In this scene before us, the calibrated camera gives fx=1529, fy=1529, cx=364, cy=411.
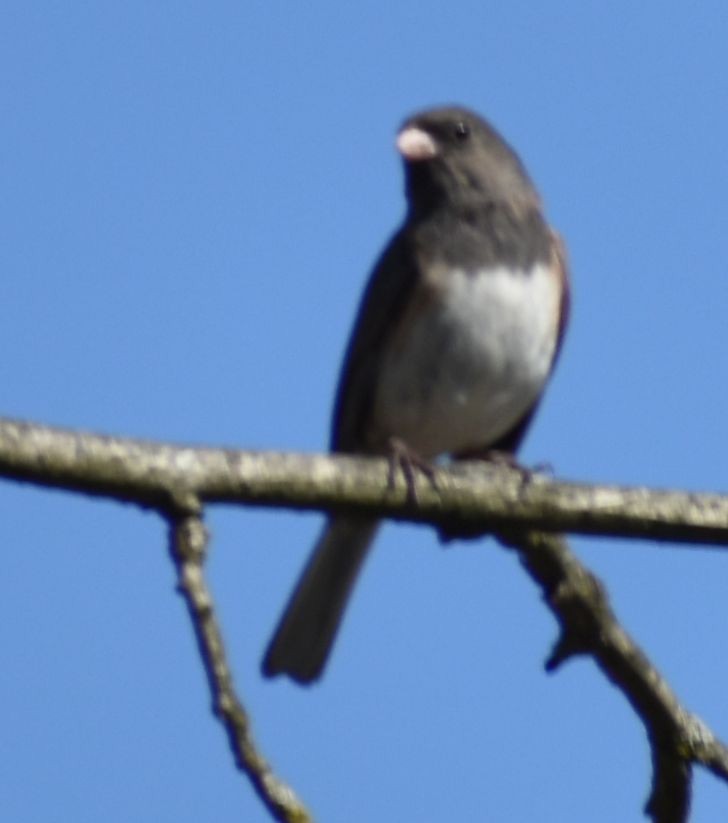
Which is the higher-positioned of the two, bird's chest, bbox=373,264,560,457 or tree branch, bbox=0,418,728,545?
bird's chest, bbox=373,264,560,457

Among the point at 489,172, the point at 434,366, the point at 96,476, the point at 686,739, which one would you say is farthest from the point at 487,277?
the point at 96,476

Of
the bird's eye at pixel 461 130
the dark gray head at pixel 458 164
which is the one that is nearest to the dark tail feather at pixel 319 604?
the dark gray head at pixel 458 164

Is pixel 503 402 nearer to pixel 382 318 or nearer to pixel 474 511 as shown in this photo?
pixel 382 318

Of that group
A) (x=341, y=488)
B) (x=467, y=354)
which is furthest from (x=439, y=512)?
(x=467, y=354)

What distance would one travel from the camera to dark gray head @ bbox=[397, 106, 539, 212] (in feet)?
14.6

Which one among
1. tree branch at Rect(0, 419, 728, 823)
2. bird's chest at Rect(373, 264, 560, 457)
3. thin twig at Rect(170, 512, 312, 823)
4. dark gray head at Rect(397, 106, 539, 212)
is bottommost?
thin twig at Rect(170, 512, 312, 823)

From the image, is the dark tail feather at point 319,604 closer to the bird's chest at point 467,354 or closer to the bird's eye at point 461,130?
the bird's chest at point 467,354

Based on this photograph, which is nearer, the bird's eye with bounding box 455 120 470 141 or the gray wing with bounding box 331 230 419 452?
the gray wing with bounding box 331 230 419 452

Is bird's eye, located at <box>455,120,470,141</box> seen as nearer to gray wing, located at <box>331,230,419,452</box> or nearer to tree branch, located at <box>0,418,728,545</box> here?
gray wing, located at <box>331,230,419,452</box>

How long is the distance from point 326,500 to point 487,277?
1860 mm

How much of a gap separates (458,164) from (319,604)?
1.37m

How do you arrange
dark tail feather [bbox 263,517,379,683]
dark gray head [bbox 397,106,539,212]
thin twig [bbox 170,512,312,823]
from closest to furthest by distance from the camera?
thin twig [bbox 170,512,312,823] < dark tail feather [bbox 263,517,379,683] < dark gray head [bbox 397,106,539,212]

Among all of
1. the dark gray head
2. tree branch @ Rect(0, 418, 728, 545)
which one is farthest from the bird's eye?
tree branch @ Rect(0, 418, 728, 545)

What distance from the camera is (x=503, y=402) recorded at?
14.0 ft
